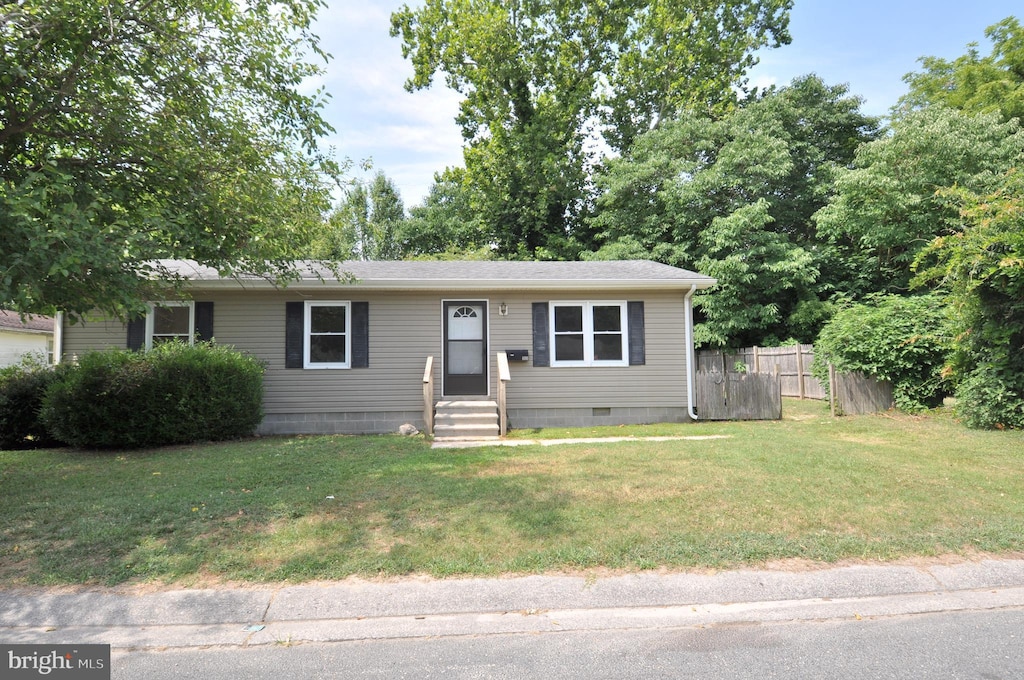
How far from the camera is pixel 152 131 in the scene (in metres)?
7.21

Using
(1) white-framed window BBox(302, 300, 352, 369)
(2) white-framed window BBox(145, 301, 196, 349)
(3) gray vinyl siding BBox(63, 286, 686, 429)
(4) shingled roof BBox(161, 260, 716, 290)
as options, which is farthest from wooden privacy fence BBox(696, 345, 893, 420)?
(2) white-framed window BBox(145, 301, 196, 349)

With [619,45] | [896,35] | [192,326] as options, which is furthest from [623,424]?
[619,45]

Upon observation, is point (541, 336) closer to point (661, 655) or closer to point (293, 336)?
point (293, 336)

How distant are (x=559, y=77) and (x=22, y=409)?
22502 mm

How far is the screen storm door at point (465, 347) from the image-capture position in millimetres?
11172

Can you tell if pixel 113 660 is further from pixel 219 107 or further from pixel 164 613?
pixel 219 107

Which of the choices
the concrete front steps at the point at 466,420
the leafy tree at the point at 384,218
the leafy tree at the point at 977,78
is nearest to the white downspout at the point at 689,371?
the concrete front steps at the point at 466,420

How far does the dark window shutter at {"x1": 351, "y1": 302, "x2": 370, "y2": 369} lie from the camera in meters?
10.9

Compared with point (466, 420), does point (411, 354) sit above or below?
above

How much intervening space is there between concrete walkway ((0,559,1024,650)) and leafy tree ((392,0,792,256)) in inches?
785

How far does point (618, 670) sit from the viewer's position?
113 inches

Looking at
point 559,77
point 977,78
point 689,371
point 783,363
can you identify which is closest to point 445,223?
point 559,77

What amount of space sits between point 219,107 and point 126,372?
13.8 feet

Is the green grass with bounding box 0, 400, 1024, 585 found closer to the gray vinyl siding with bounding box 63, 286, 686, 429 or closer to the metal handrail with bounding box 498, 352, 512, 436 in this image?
the metal handrail with bounding box 498, 352, 512, 436
